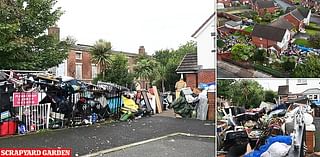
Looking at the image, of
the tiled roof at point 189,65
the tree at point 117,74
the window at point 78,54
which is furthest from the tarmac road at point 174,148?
the window at point 78,54

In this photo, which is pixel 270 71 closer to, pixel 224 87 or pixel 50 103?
pixel 224 87

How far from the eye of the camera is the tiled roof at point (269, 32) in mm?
2801

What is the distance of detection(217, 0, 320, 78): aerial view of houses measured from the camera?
2766 millimetres

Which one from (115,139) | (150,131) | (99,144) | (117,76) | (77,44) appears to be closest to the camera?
(99,144)

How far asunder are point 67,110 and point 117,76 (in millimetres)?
12801

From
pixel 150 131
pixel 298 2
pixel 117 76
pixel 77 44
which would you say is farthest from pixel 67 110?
pixel 77 44

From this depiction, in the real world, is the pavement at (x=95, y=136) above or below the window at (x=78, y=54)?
below

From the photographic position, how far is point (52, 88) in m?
8.55

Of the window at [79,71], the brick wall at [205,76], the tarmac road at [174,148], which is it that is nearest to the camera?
the tarmac road at [174,148]

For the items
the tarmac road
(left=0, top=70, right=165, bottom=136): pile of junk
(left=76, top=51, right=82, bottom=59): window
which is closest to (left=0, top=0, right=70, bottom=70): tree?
(left=0, top=70, right=165, bottom=136): pile of junk

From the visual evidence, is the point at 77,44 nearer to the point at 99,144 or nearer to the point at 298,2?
the point at 99,144

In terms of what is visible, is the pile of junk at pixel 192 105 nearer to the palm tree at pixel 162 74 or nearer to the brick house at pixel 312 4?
the brick house at pixel 312 4

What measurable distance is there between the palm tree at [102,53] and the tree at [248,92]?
19267 millimetres

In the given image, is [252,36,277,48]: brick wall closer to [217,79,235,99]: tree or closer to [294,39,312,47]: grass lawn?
[294,39,312,47]: grass lawn
